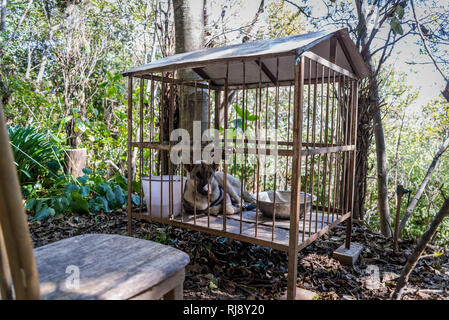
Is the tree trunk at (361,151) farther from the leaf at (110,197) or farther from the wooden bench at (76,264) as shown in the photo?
the leaf at (110,197)

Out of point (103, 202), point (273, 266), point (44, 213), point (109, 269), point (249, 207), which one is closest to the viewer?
point (109, 269)

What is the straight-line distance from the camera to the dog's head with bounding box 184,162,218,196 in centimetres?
274

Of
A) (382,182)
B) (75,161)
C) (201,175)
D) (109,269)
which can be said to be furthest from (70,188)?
(382,182)

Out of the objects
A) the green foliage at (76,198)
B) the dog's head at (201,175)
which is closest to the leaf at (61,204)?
the green foliage at (76,198)

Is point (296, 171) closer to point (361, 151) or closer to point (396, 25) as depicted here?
point (396, 25)

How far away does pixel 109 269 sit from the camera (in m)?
1.33

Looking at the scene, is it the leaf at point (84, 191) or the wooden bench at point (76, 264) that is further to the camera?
the leaf at point (84, 191)

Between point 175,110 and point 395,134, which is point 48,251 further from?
point 395,134

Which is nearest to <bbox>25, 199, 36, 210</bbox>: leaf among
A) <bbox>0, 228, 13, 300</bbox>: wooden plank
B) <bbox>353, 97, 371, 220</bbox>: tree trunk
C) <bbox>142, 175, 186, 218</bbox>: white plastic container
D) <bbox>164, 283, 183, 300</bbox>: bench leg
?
<bbox>142, 175, 186, 218</bbox>: white plastic container

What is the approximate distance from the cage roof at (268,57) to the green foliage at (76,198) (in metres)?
1.80

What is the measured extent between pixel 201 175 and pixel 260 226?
72 cm

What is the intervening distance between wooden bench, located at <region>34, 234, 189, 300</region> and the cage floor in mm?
826

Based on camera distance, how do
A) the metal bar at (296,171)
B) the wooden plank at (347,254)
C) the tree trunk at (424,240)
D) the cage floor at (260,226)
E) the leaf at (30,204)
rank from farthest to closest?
the leaf at (30,204) < the wooden plank at (347,254) < the cage floor at (260,226) < the metal bar at (296,171) < the tree trunk at (424,240)

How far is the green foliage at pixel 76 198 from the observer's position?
3656 millimetres
